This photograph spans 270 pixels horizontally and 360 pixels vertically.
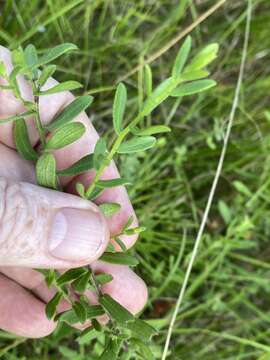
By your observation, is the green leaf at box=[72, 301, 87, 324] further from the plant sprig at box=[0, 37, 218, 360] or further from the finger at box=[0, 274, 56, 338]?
the finger at box=[0, 274, 56, 338]

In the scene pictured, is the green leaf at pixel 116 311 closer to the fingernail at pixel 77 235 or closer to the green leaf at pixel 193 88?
the fingernail at pixel 77 235

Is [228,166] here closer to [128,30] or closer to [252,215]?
[252,215]

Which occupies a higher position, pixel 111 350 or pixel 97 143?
pixel 97 143

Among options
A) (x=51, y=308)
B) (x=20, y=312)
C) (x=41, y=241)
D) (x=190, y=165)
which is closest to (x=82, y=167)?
(x=41, y=241)

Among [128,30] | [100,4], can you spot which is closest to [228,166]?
[128,30]

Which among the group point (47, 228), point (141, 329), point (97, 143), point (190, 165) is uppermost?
point (97, 143)

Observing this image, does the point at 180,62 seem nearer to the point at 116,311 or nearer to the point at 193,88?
the point at 193,88
